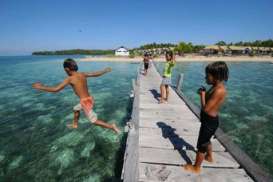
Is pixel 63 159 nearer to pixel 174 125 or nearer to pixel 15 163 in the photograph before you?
pixel 15 163

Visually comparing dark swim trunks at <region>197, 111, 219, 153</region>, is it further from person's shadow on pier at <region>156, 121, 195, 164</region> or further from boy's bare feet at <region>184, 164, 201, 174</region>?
person's shadow on pier at <region>156, 121, 195, 164</region>

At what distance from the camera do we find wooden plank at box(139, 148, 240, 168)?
156 inches

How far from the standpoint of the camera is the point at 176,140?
5.04 meters

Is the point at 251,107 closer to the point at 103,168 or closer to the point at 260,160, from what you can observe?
the point at 260,160

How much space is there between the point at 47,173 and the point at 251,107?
11982 millimetres

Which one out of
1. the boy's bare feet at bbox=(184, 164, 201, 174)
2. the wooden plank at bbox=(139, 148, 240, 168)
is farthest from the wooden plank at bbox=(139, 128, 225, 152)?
the boy's bare feet at bbox=(184, 164, 201, 174)

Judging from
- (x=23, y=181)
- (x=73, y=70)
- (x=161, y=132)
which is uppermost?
(x=73, y=70)

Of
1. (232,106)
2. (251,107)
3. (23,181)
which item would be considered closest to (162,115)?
(23,181)

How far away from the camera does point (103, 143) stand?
7.64 meters

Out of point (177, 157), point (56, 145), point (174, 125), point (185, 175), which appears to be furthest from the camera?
point (56, 145)

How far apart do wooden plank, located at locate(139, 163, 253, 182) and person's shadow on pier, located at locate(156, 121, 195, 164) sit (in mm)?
446

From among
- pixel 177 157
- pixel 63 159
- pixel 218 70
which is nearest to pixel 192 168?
pixel 177 157

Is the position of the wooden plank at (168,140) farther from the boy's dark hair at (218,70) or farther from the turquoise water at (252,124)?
the turquoise water at (252,124)

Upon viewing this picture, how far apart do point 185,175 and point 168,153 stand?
84cm
